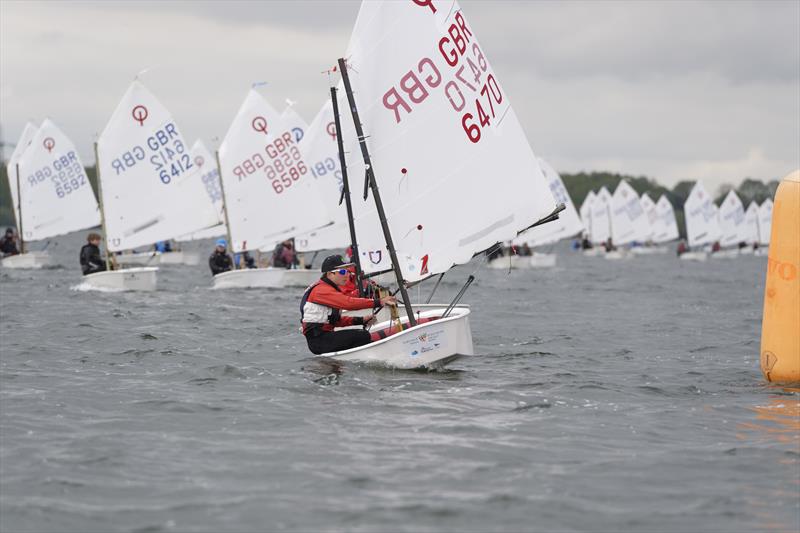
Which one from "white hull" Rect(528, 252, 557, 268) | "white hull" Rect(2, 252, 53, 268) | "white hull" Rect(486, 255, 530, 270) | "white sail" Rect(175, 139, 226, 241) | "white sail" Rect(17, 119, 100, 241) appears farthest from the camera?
"white sail" Rect(175, 139, 226, 241)

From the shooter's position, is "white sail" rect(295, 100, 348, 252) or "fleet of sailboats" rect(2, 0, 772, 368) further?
"white sail" rect(295, 100, 348, 252)

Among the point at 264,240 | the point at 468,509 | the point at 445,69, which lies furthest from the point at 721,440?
the point at 264,240

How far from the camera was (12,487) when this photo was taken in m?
7.68

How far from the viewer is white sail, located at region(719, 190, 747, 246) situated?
87.2 metres

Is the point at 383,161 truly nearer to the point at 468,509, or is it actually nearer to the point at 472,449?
the point at 472,449

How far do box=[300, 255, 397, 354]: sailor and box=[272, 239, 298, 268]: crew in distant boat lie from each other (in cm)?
1780

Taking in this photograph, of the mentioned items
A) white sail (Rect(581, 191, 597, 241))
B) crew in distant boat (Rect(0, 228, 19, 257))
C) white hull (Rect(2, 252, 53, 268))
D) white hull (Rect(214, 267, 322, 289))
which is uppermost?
white sail (Rect(581, 191, 597, 241))

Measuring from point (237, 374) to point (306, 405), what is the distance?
2403 mm

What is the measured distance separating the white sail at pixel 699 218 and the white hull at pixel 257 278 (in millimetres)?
56703

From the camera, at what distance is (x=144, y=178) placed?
95.5 ft

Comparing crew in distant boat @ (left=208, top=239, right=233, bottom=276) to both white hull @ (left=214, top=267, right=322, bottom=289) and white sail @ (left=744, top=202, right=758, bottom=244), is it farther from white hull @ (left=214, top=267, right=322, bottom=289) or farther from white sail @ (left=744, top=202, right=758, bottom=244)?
white sail @ (left=744, top=202, right=758, bottom=244)

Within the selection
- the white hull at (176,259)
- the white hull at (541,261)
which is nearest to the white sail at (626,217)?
the white hull at (541,261)

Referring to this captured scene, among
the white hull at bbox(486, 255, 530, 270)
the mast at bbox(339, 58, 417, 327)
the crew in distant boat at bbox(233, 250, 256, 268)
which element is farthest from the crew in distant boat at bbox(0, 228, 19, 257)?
the mast at bbox(339, 58, 417, 327)

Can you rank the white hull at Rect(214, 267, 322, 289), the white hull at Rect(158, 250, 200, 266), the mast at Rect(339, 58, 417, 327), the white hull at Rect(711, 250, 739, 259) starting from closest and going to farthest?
the mast at Rect(339, 58, 417, 327) → the white hull at Rect(214, 267, 322, 289) → the white hull at Rect(158, 250, 200, 266) → the white hull at Rect(711, 250, 739, 259)
